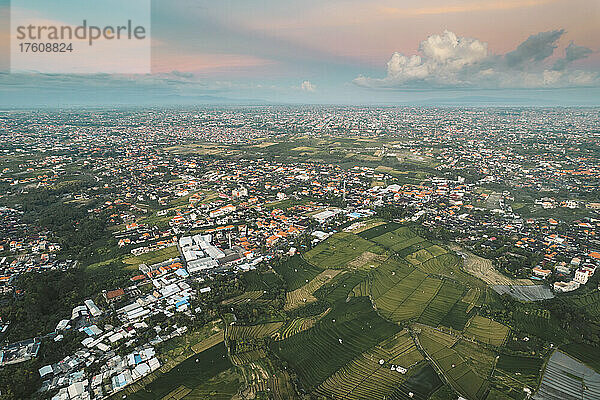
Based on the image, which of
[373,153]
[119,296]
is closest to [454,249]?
[119,296]

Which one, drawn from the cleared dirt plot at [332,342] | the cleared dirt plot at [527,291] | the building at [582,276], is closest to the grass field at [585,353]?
the cleared dirt plot at [527,291]

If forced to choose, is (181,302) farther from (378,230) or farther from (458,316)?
(378,230)

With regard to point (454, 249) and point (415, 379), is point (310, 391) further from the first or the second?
point (454, 249)

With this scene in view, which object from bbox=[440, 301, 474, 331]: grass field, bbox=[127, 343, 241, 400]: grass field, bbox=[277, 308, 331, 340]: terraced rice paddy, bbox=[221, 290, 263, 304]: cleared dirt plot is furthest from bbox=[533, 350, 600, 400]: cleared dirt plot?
bbox=[221, 290, 263, 304]: cleared dirt plot

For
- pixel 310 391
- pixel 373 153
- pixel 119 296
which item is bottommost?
pixel 310 391

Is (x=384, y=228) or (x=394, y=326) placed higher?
(x=384, y=228)

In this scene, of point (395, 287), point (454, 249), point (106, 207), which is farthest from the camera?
point (106, 207)

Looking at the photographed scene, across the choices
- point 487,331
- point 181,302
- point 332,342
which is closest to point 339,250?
point 332,342
